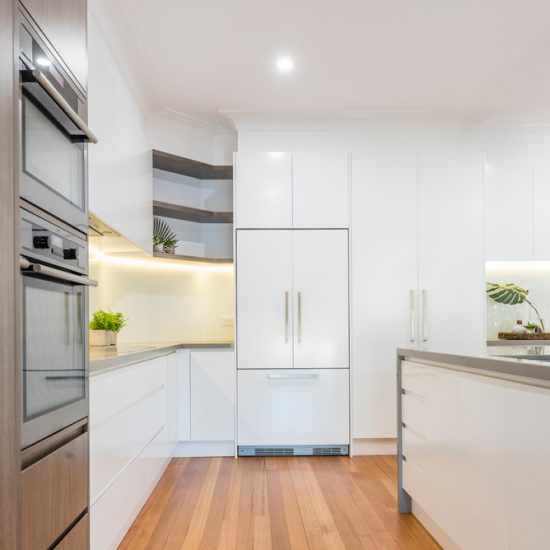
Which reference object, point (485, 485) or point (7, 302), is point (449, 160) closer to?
point (485, 485)

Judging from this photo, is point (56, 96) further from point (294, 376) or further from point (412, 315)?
point (412, 315)

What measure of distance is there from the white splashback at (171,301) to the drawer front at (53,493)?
2.78m

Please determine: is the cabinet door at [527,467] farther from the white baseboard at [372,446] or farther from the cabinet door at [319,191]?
the cabinet door at [319,191]

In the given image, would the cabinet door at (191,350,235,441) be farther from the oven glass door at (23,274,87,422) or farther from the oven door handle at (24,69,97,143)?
the oven door handle at (24,69,97,143)

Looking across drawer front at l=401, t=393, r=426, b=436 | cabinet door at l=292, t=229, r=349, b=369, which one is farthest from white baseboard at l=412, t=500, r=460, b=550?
cabinet door at l=292, t=229, r=349, b=369

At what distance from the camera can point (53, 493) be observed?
1314 mm

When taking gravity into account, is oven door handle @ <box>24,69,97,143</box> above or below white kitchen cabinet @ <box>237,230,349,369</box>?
above

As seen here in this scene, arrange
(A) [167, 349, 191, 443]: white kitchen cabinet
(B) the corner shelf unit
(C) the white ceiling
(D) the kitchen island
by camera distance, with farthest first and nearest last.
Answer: (B) the corner shelf unit, (A) [167, 349, 191, 443]: white kitchen cabinet, (C) the white ceiling, (D) the kitchen island

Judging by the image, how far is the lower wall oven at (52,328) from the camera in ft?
3.83

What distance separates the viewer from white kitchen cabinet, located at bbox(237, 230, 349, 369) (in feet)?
13.1

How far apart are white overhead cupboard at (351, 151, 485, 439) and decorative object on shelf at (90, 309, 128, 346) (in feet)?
5.78

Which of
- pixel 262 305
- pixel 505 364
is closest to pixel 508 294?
pixel 262 305

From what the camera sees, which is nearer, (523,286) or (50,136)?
(50,136)

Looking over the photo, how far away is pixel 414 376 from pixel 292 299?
1.51m
